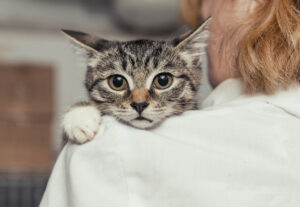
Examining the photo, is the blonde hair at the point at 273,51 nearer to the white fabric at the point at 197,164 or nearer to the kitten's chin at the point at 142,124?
the white fabric at the point at 197,164

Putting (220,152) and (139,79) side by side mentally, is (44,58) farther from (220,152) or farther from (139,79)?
(220,152)

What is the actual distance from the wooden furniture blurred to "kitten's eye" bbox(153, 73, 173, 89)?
1.61 meters

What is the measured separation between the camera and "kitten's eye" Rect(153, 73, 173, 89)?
1.08m

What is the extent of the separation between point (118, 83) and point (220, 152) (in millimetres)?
357

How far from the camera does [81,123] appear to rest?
A: 96 centimetres

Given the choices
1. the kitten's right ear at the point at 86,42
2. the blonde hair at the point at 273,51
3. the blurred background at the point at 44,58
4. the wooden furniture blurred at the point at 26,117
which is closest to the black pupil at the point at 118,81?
the kitten's right ear at the point at 86,42

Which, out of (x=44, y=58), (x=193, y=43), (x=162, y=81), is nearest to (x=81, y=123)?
(x=162, y=81)

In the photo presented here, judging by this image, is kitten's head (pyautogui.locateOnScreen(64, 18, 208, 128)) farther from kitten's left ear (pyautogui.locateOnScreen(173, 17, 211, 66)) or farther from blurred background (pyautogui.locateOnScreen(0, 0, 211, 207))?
blurred background (pyautogui.locateOnScreen(0, 0, 211, 207))

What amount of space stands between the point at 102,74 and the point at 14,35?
2.25m

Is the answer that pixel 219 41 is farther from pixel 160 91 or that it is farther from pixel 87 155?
pixel 87 155

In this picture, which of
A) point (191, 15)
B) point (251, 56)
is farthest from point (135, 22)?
point (251, 56)

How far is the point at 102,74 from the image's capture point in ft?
3.65

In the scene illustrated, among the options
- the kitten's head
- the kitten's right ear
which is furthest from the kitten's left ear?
the kitten's right ear

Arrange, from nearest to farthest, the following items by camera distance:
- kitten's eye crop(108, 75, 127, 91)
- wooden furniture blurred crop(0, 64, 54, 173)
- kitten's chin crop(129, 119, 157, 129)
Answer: kitten's chin crop(129, 119, 157, 129) → kitten's eye crop(108, 75, 127, 91) → wooden furniture blurred crop(0, 64, 54, 173)
